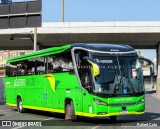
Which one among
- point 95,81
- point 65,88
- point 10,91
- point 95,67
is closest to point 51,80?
point 65,88

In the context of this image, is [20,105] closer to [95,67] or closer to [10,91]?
[10,91]

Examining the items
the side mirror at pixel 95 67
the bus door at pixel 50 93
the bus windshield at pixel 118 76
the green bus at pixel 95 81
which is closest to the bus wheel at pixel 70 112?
the green bus at pixel 95 81

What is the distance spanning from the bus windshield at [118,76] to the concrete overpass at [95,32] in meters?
24.2

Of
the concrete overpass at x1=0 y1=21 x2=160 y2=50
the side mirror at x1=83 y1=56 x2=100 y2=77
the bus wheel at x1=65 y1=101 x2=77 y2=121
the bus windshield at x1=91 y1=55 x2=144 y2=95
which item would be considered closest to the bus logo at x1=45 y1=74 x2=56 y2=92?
the bus wheel at x1=65 y1=101 x2=77 y2=121

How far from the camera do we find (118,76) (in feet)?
46.8

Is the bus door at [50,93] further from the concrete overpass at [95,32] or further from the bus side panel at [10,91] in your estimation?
the concrete overpass at [95,32]

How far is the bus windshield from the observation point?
1403cm

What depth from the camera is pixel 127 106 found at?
46.9 ft

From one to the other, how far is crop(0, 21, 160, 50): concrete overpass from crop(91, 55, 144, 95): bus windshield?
2418cm

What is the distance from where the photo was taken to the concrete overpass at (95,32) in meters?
40.3

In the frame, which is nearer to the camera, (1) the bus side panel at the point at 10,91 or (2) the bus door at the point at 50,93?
(2) the bus door at the point at 50,93

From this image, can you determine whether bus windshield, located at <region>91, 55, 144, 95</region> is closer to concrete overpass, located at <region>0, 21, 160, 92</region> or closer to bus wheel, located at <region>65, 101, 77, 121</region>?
bus wheel, located at <region>65, 101, 77, 121</region>

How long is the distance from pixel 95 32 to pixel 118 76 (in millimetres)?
27086

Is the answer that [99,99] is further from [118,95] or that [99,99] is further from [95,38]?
[95,38]
